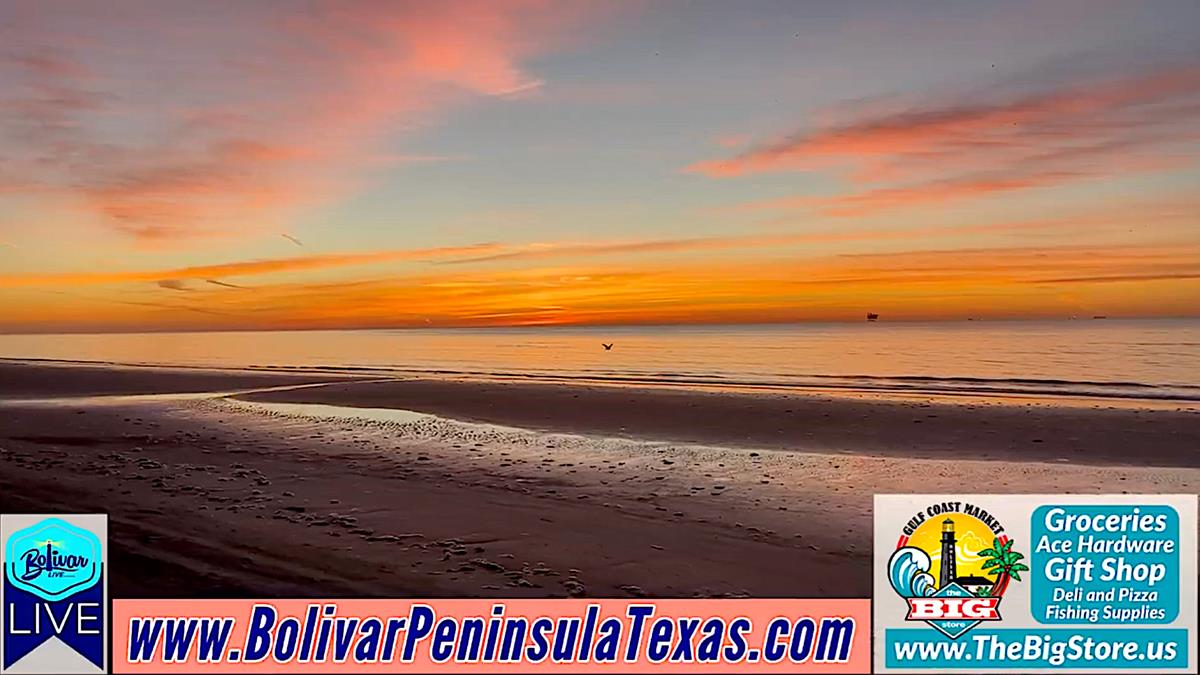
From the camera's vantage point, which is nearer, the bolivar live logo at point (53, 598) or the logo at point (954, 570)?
the bolivar live logo at point (53, 598)

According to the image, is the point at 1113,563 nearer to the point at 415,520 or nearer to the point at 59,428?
the point at 415,520

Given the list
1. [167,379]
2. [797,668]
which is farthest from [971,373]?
[167,379]

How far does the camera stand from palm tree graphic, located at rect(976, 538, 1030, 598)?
280 inches

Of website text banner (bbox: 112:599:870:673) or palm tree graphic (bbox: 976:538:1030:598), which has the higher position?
palm tree graphic (bbox: 976:538:1030:598)

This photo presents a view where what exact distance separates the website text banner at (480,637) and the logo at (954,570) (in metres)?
0.60

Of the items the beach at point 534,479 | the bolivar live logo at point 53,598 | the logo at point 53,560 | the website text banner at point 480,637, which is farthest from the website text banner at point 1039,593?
the logo at point 53,560

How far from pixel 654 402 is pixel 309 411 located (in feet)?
34.1

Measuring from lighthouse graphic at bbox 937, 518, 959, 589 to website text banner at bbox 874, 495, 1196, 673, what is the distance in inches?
0.5

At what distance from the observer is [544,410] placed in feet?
76.2

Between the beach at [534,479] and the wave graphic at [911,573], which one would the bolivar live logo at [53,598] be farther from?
the wave graphic at [911,573]

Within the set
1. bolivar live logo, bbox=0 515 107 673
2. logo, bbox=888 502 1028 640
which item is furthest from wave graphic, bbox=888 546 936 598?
bolivar live logo, bbox=0 515 107 673

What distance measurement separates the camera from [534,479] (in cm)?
1296

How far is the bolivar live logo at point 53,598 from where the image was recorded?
6031mm

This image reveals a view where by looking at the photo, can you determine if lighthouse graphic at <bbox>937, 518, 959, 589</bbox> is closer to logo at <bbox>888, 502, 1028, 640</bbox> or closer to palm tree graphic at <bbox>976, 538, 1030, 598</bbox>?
logo at <bbox>888, 502, 1028, 640</bbox>
